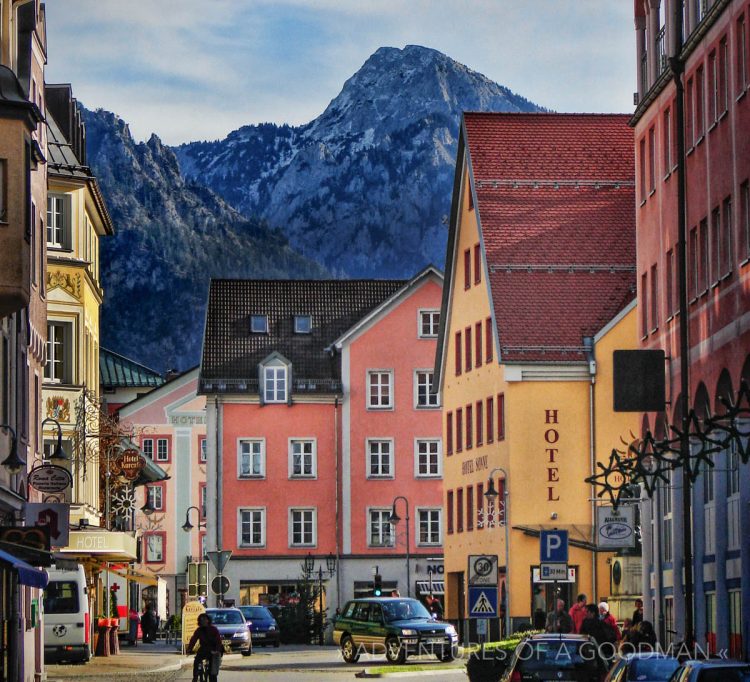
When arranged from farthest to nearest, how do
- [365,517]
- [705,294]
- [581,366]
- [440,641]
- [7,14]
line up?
[365,517] < [581,366] < [440,641] < [705,294] < [7,14]

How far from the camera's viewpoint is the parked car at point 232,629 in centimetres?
5759

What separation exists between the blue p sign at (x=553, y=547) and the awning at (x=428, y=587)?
47.9 meters

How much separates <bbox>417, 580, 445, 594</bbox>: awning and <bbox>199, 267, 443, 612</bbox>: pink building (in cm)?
10

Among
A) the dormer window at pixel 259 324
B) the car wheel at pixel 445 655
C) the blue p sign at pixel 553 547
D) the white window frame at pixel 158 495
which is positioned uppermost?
the dormer window at pixel 259 324

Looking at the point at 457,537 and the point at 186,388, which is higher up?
the point at 186,388

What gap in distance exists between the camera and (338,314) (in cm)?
8988

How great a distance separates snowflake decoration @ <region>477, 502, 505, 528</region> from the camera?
219ft

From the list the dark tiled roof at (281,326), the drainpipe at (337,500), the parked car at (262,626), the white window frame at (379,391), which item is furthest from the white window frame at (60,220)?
the drainpipe at (337,500)

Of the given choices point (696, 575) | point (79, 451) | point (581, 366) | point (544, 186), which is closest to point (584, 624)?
point (696, 575)

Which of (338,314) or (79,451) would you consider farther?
(338,314)

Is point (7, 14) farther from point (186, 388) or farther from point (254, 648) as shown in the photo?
point (186, 388)

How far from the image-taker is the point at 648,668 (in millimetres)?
21953

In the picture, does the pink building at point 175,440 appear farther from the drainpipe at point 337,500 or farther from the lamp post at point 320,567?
the lamp post at point 320,567

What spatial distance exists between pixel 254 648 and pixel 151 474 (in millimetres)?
7220
